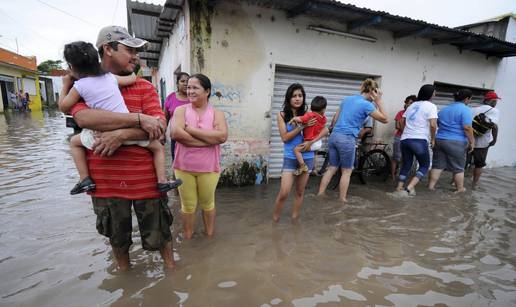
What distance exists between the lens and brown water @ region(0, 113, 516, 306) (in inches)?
83.2

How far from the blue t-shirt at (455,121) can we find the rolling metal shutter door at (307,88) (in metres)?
1.90

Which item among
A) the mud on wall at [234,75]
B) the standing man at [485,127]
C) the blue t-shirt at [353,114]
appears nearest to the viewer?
the blue t-shirt at [353,114]

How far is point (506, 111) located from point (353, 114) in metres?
7.33

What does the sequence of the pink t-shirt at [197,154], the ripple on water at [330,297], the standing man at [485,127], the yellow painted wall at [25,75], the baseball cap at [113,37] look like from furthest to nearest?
the yellow painted wall at [25,75], the standing man at [485,127], the pink t-shirt at [197,154], the ripple on water at [330,297], the baseball cap at [113,37]

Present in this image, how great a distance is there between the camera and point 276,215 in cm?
354

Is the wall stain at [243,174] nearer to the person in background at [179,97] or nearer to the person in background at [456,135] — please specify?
the person in background at [179,97]

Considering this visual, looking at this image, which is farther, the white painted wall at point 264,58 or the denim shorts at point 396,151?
the denim shorts at point 396,151

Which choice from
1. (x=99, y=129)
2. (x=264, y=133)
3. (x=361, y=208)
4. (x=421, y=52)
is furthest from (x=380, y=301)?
(x=421, y=52)

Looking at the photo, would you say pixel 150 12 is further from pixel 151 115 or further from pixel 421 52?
pixel 421 52

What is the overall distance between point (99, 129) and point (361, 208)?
3.73 m

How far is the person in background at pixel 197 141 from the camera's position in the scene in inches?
98.6

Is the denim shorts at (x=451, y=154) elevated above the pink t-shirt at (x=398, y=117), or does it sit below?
below

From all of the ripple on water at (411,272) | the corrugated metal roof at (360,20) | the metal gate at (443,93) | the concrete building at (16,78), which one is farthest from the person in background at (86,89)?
the concrete building at (16,78)

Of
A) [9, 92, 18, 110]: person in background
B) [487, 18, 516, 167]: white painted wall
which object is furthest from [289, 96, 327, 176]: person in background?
[9, 92, 18, 110]: person in background
